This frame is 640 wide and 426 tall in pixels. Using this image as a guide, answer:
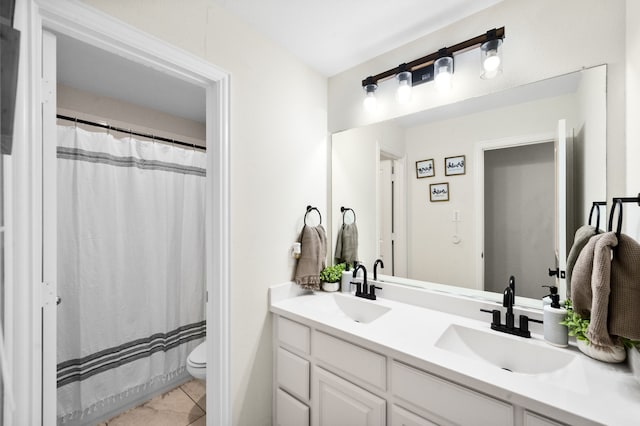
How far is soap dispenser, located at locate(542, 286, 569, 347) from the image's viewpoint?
1.06 m

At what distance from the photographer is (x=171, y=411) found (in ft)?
6.44

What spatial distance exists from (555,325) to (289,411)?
1.32 m

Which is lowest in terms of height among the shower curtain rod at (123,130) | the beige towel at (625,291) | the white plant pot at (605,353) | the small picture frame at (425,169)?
the white plant pot at (605,353)

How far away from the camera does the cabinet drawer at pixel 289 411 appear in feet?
4.62

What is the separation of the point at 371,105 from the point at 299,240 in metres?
0.99

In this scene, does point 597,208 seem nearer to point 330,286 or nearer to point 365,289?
point 365,289

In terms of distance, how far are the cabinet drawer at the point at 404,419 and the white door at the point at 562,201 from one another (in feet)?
2.68

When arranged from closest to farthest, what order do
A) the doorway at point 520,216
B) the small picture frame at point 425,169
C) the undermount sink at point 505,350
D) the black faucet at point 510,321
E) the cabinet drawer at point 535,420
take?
the cabinet drawer at point 535,420
the undermount sink at point 505,350
the black faucet at point 510,321
the doorway at point 520,216
the small picture frame at point 425,169

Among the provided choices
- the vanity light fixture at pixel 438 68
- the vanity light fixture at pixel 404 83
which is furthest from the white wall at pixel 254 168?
the vanity light fixture at pixel 404 83

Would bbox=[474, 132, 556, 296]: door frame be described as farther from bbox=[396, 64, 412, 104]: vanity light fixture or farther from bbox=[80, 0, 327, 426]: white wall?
bbox=[80, 0, 327, 426]: white wall

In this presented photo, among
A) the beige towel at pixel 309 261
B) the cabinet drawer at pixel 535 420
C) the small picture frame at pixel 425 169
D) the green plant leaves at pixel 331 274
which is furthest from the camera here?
the green plant leaves at pixel 331 274

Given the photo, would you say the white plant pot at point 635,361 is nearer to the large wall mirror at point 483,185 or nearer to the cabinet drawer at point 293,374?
the large wall mirror at point 483,185

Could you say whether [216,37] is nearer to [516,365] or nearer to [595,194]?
[595,194]

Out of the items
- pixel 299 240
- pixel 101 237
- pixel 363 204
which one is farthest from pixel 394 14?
pixel 101 237
